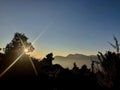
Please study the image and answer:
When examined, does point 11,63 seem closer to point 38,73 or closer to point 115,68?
point 38,73

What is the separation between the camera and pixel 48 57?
6588 centimetres

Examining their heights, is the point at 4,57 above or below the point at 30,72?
above

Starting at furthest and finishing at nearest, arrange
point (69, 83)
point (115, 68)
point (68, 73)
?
point (68, 73) → point (69, 83) → point (115, 68)

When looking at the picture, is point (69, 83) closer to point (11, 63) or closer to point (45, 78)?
point (45, 78)

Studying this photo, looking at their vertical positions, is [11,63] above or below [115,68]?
above

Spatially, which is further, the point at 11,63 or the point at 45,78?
the point at 45,78

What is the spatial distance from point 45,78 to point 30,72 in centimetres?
378

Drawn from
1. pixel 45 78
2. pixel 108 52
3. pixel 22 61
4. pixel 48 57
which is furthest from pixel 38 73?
pixel 48 57

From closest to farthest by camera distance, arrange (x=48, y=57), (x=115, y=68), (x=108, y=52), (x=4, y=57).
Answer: (x=115, y=68)
(x=108, y=52)
(x=4, y=57)
(x=48, y=57)

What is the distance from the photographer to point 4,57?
2272 cm

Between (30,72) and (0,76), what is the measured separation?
374 cm

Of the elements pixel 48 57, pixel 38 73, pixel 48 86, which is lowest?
pixel 48 86

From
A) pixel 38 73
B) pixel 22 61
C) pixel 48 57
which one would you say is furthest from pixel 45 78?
pixel 48 57

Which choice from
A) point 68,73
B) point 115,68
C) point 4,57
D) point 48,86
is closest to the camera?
point 115,68
